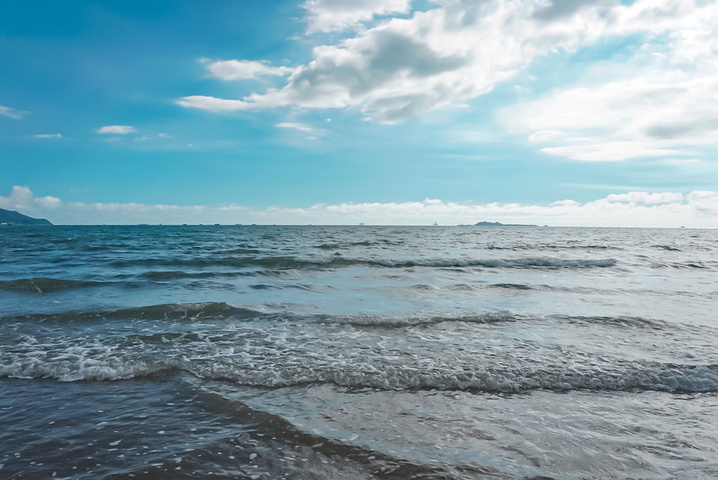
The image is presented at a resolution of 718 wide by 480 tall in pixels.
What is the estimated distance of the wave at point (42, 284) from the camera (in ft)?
49.1

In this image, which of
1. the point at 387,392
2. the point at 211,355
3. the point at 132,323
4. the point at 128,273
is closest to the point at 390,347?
the point at 387,392

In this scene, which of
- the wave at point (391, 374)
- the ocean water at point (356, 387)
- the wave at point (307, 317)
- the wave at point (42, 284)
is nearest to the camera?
the ocean water at point (356, 387)

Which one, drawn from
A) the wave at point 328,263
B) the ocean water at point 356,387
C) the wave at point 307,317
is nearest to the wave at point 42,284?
the ocean water at point 356,387

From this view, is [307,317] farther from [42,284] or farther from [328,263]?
[328,263]

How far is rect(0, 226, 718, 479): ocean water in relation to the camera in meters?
4.14

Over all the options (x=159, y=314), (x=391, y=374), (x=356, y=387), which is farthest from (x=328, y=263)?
(x=356, y=387)

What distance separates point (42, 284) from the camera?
51.3ft

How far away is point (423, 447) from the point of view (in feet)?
14.4

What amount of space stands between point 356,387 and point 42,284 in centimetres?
1630

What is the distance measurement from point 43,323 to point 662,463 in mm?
13360

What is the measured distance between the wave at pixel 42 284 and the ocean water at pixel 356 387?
1495 mm

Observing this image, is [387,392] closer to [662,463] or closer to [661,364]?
[662,463]

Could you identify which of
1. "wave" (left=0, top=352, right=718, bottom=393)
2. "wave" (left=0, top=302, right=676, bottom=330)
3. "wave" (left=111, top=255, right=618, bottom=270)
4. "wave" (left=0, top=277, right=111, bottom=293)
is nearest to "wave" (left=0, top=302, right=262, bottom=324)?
"wave" (left=0, top=302, right=676, bottom=330)

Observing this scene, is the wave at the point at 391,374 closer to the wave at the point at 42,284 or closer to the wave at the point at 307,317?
the wave at the point at 307,317
